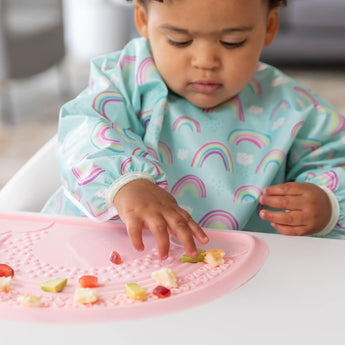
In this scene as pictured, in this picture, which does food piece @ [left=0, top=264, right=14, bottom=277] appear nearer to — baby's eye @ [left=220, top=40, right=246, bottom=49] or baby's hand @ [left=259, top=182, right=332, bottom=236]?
baby's hand @ [left=259, top=182, right=332, bottom=236]

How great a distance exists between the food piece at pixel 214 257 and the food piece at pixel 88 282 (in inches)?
4.8

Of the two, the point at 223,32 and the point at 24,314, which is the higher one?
the point at 223,32

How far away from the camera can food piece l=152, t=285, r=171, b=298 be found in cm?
59

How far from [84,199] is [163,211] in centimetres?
13

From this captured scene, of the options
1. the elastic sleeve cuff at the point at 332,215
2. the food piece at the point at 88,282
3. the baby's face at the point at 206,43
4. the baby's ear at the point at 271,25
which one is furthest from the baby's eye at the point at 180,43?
the food piece at the point at 88,282

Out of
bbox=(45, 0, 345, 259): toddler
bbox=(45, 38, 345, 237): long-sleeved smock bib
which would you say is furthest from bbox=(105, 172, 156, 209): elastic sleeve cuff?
bbox=(45, 38, 345, 237): long-sleeved smock bib

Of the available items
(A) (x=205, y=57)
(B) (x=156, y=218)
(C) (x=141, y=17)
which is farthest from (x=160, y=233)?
(C) (x=141, y=17)

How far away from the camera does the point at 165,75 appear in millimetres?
952

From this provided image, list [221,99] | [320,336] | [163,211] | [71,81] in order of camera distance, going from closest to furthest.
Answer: [320,336], [163,211], [221,99], [71,81]

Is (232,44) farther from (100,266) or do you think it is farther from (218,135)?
(100,266)

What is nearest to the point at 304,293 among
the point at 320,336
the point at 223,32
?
the point at 320,336

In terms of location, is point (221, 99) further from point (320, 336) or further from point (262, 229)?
point (320, 336)

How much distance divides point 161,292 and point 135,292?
0.08ft

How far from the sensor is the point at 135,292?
22.9 inches
